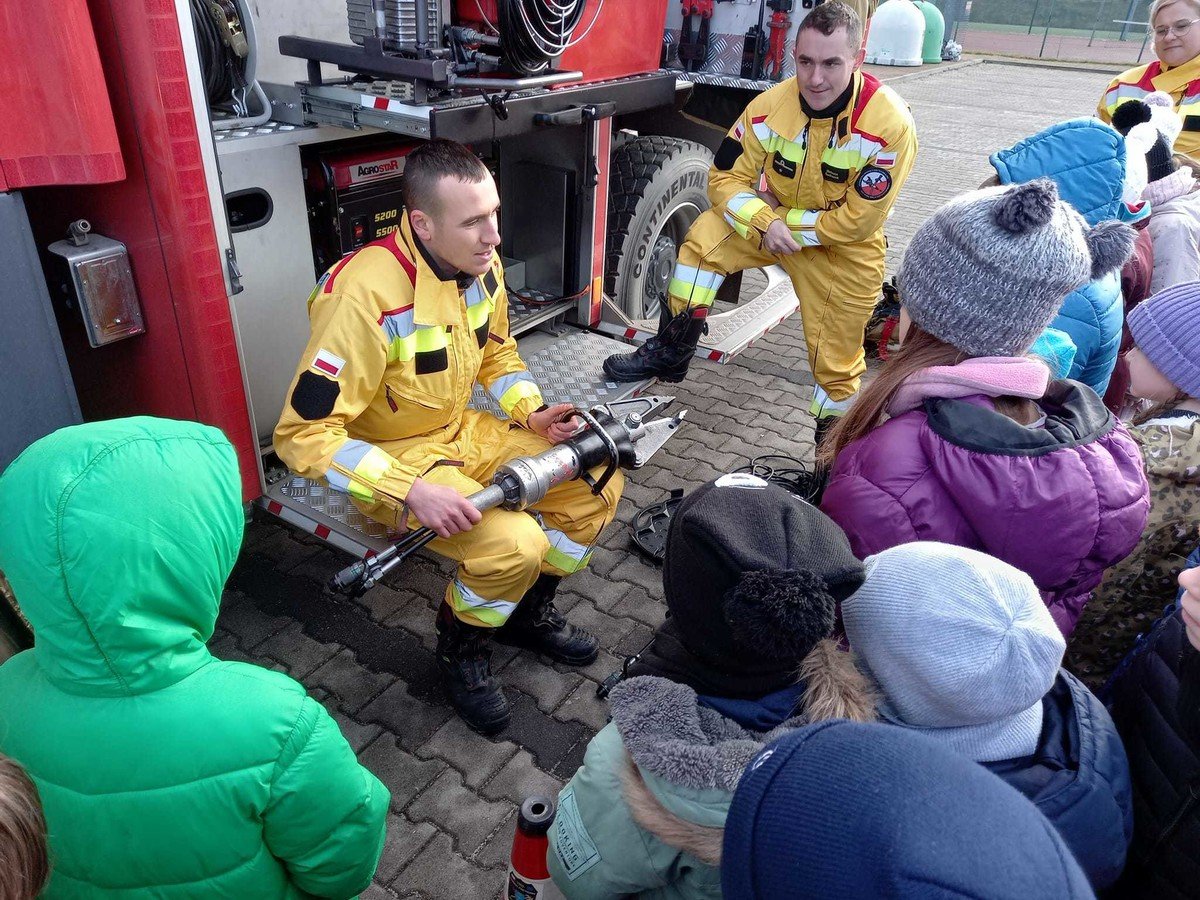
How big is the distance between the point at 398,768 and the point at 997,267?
6.58 ft

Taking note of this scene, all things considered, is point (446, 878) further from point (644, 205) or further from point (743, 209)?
point (644, 205)

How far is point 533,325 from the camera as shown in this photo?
14.0 feet

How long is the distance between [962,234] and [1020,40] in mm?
27381

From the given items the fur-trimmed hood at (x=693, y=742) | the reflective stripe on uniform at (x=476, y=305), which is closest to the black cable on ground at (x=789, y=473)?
the reflective stripe on uniform at (x=476, y=305)

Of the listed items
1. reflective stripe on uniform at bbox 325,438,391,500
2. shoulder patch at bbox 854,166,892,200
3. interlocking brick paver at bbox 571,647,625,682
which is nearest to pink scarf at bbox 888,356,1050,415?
reflective stripe on uniform at bbox 325,438,391,500

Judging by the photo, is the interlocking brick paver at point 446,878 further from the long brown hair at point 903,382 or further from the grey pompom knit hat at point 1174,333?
the grey pompom knit hat at point 1174,333

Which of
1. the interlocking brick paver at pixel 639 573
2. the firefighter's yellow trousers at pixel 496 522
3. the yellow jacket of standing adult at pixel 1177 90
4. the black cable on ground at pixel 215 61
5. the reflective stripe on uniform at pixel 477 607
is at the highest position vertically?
the black cable on ground at pixel 215 61

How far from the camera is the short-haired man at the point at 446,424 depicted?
2.38 meters

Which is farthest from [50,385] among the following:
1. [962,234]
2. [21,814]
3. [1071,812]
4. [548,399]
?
[1071,812]

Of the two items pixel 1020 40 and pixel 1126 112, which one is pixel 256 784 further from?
pixel 1020 40

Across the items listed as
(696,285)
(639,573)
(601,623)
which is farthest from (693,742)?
(696,285)

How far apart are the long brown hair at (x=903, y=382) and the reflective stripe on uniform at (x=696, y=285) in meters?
2.09

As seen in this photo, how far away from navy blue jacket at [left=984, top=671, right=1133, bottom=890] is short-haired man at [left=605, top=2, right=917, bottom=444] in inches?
109

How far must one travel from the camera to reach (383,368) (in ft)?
8.16
